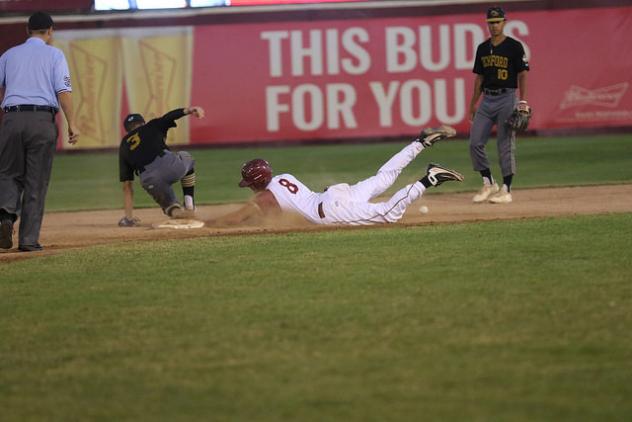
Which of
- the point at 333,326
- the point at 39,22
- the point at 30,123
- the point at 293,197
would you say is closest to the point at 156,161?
the point at 293,197

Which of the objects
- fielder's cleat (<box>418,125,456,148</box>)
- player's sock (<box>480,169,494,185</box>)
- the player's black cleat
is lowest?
player's sock (<box>480,169,494,185</box>)

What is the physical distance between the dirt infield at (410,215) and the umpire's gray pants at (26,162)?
0.39 meters

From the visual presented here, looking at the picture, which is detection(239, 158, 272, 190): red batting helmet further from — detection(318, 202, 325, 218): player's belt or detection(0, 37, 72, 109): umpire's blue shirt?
detection(0, 37, 72, 109): umpire's blue shirt

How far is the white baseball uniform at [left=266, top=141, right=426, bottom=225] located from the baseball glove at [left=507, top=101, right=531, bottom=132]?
6.99 feet

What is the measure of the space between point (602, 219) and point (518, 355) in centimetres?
529

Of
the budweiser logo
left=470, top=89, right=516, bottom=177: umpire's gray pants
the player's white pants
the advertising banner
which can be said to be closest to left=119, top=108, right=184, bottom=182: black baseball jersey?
the player's white pants

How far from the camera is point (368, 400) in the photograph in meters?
5.25

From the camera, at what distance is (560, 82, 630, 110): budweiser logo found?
68.5 ft

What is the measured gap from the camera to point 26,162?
10258 mm

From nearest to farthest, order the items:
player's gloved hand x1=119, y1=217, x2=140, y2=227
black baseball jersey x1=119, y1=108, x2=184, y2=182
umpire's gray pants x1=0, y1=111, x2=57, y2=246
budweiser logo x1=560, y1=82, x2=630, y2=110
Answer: umpire's gray pants x1=0, y1=111, x2=57, y2=246
black baseball jersey x1=119, y1=108, x2=184, y2=182
player's gloved hand x1=119, y1=217, x2=140, y2=227
budweiser logo x1=560, y1=82, x2=630, y2=110

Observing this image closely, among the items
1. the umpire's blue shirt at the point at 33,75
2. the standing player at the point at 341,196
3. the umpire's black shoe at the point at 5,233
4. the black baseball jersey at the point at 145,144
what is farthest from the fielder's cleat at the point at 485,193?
the umpire's black shoe at the point at 5,233

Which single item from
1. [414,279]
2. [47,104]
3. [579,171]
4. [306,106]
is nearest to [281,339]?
[414,279]

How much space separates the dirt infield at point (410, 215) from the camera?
1121 cm

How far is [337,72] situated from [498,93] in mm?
8201
